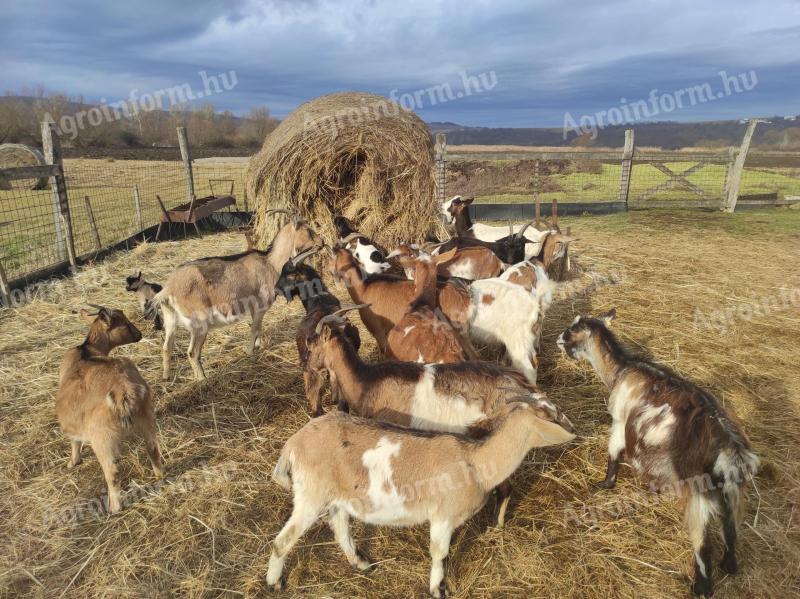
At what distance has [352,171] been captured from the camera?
9.48 metres

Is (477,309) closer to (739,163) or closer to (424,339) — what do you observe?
(424,339)

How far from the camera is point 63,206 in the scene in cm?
850

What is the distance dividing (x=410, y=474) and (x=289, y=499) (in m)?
1.28

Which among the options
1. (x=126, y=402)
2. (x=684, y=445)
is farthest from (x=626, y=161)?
(x=126, y=402)

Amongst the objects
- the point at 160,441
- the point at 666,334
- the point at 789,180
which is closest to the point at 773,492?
the point at 666,334

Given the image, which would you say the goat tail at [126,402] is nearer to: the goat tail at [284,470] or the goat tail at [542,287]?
the goat tail at [284,470]

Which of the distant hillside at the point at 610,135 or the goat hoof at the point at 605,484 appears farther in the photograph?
the distant hillside at the point at 610,135

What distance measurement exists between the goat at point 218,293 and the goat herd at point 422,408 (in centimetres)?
2

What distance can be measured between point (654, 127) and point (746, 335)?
9725cm

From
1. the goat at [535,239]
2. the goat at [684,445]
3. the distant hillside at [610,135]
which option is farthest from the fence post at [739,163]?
the distant hillside at [610,135]

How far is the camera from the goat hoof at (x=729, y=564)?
9.68ft

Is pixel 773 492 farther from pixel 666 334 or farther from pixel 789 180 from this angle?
pixel 789 180

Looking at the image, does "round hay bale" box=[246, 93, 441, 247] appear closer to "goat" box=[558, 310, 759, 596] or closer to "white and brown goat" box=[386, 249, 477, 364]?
"white and brown goat" box=[386, 249, 477, 364]

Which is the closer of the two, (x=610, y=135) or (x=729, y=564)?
(x=729, y=564)
